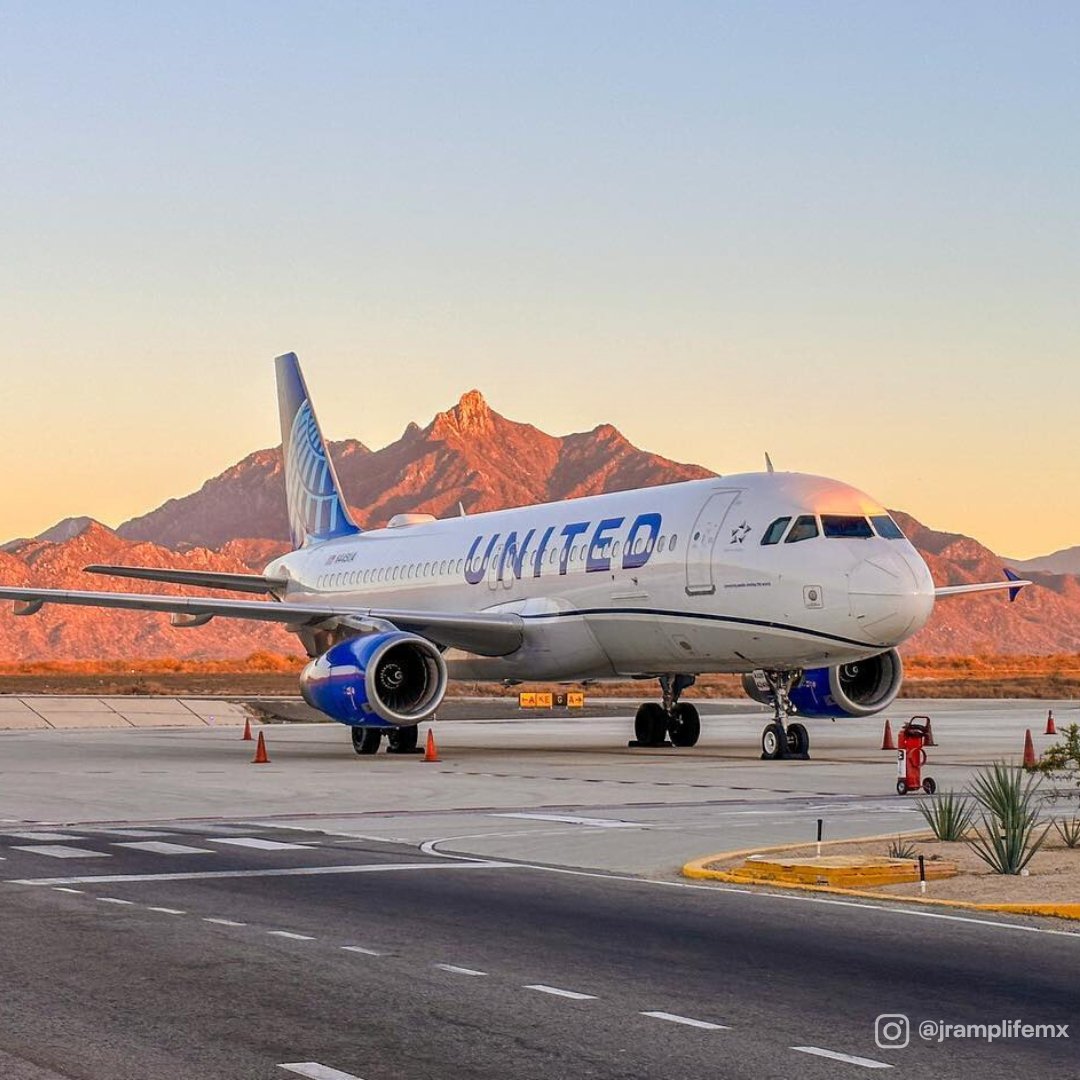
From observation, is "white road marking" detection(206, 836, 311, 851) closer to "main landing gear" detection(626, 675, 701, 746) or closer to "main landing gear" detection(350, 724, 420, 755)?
"main landing gear" detection(350, 724, 420, 755)

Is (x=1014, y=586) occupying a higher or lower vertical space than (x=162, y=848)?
higher

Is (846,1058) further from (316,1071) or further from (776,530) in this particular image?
(776,530)

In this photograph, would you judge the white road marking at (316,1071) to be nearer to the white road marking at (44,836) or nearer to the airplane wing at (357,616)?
the white road marking at (44,836)

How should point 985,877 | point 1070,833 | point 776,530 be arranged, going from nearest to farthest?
point 985,877 → point 1070,833 → point 776,530

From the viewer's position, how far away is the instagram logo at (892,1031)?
806cm

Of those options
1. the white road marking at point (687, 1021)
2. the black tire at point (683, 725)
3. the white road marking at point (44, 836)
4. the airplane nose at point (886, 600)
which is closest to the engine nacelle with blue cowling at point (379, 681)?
the black tire at point (683, 725)

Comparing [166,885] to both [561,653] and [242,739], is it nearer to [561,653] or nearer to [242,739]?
[561,653]

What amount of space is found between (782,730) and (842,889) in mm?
16065

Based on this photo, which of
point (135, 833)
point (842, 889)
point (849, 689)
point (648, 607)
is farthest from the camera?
point (849, 689)

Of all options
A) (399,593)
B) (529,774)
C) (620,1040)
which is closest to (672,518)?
(529,774)

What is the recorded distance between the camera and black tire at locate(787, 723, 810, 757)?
29.1 metres

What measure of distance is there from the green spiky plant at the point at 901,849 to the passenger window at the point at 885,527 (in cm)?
1263

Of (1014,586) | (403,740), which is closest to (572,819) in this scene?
(403,740)

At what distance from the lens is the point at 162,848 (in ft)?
52.5
